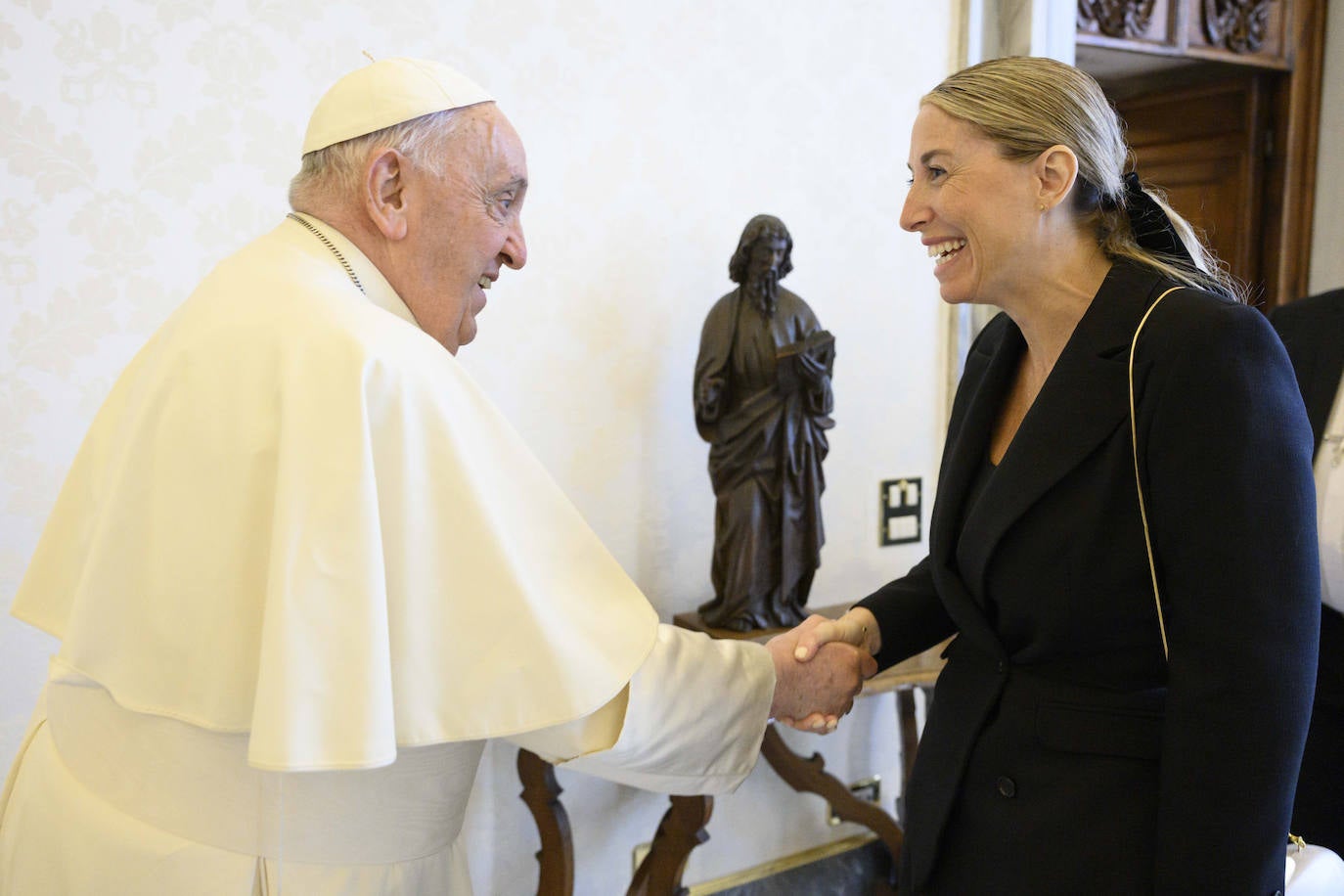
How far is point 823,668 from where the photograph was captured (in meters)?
1.88

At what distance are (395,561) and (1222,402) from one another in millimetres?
987

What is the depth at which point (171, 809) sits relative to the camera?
1.47 meters

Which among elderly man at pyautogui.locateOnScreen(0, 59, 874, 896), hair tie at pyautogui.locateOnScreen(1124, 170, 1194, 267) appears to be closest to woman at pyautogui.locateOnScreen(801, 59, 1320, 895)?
hair tie at pyautogui.locateOnScreen(1124, 170, 1194, 267)

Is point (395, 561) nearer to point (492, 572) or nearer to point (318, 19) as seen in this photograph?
point (492, 572)

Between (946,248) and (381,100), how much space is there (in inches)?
33.6

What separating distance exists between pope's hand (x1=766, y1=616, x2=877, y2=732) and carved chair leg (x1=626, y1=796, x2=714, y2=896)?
0.76 metres

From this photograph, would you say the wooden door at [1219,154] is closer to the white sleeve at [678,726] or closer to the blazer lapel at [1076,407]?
the blazer lapel at [1076,407]

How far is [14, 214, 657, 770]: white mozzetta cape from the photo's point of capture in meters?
1.30

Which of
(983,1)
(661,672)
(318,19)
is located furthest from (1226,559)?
(983,1)

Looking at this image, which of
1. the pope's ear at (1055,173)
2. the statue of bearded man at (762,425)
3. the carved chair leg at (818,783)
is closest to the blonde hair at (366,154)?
the pope's ear at (1055,173)

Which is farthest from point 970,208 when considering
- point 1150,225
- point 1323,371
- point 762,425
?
point 1323,371

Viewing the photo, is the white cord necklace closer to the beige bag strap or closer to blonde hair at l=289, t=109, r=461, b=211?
blonde hair at l=289, t=109, r=461, b=211

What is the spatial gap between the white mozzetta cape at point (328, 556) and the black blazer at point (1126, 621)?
0.50 metres

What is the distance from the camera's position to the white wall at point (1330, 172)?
411 centimetres
